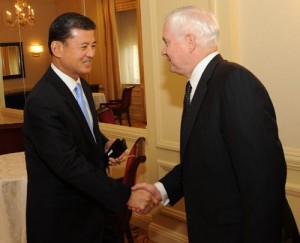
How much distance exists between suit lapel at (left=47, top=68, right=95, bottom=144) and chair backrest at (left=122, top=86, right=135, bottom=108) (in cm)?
203

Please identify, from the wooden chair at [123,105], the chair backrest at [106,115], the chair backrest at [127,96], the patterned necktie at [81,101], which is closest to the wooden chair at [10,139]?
the chair backrest at [106,115]

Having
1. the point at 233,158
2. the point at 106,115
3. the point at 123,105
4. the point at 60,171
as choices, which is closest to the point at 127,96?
the point at 123,105

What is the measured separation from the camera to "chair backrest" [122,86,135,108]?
161 inches

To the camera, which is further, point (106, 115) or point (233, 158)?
point (106, 115)

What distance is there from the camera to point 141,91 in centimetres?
389

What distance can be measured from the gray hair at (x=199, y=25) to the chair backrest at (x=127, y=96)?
2.36 meters

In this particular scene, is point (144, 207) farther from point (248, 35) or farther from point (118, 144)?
point (248, 35)

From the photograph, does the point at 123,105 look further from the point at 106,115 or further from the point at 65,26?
the point at 65,26

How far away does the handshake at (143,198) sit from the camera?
212 centimetres

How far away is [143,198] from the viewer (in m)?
A: 2.13

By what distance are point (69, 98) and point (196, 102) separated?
722 mm

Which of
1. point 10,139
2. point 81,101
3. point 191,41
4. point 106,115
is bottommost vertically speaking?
point 10,139

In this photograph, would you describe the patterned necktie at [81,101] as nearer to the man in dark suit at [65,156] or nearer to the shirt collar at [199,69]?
the man in dark suit at [65,156]

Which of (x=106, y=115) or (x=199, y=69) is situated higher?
(x=199, y=69)
